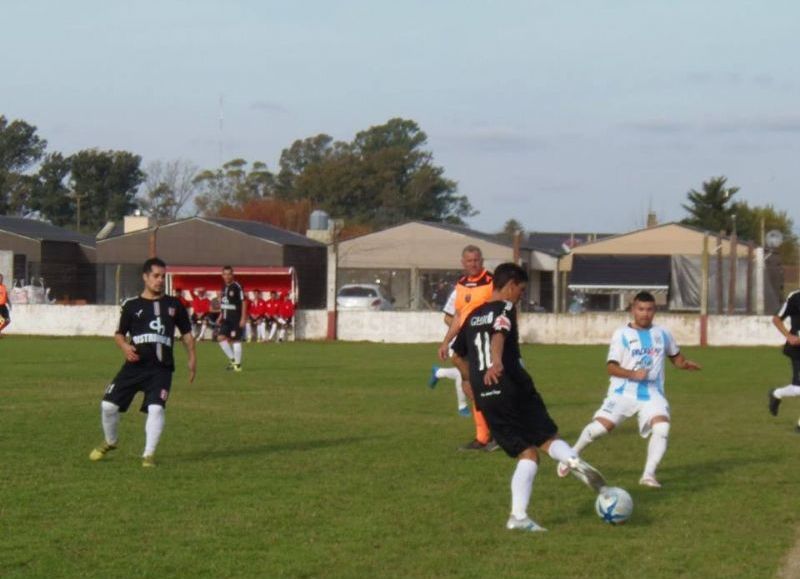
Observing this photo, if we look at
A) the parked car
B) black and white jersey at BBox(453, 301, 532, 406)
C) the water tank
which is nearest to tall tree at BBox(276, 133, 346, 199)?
the water tank

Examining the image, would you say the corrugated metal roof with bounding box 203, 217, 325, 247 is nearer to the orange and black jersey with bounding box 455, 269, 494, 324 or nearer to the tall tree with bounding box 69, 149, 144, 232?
the orange and black jersey with bounding box 455, 269, 494, 324

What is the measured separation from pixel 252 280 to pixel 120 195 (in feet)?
211

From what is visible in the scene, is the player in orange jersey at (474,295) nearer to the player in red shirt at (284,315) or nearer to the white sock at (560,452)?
the white sock at (560,452)

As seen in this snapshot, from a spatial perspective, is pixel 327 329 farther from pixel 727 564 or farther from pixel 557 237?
pixel 557 237

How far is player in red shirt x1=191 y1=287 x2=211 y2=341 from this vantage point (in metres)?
38.5

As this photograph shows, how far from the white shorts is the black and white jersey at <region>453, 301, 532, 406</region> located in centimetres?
203

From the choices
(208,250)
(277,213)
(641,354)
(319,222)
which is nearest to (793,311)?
(641,354)

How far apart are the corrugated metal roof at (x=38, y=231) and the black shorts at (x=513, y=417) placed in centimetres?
4751

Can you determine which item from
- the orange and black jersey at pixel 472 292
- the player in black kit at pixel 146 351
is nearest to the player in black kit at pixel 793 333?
the orange and black jersey at pixel 472 292

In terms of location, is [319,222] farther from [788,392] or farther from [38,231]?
[788,392]

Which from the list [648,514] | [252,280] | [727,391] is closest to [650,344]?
[648,514]

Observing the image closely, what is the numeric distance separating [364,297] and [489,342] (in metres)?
36.4

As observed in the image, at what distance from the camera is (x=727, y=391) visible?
2070 cm

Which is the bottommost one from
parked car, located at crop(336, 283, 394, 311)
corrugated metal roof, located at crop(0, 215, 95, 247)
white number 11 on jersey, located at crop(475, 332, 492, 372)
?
white number 11 on jersey, located at crop(475, 332, 492, 372)
